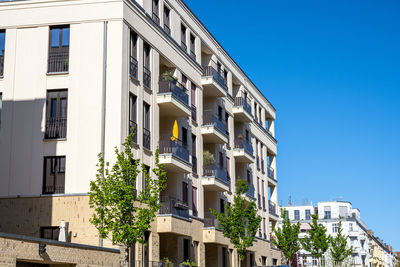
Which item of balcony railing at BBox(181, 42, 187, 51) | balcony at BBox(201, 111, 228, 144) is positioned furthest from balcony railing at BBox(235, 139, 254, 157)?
balcony railing at BBox(181, 42, 187, 51)

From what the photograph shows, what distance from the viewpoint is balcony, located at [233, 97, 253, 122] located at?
48969mm

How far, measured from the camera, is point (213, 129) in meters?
41.7

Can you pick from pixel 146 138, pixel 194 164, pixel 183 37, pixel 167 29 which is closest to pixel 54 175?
pixel 146 138

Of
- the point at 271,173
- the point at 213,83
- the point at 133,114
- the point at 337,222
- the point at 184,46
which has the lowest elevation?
the point at 337,222

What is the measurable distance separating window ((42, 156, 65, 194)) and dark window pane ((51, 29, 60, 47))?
5.94m

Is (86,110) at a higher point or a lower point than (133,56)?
lower

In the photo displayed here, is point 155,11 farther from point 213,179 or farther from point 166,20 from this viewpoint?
point 213,179

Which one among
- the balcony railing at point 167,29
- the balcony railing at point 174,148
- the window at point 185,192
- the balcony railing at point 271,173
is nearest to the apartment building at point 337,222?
the balcony railing at point 271,173

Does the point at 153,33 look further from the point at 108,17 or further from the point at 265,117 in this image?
the point at 265,117

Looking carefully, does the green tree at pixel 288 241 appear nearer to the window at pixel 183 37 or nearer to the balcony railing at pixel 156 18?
the window at pixel 183 37

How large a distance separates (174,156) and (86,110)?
6580 mm

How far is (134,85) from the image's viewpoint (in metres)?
32.2

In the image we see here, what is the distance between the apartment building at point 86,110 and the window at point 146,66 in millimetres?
67

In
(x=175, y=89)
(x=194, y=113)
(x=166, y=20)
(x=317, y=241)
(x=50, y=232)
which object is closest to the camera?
(x=50, y=232)
